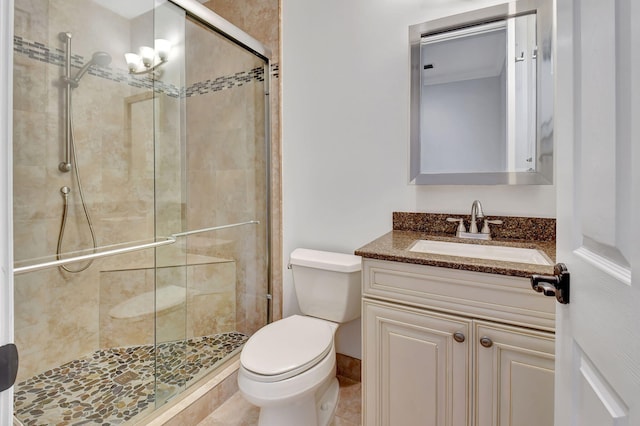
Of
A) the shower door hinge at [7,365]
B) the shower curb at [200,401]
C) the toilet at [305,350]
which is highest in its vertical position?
the shower door hinge at [7,365]

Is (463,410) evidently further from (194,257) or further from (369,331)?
(194,257)

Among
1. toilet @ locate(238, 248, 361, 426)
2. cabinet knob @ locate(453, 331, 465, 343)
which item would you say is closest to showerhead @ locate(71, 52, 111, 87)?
toilet @ locate(238, 248, 361, 426)

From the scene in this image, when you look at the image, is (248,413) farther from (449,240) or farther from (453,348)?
(449,240)

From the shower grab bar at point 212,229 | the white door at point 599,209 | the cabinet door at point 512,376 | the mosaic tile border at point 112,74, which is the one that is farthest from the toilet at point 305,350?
the mosaic tile border at point 112,74

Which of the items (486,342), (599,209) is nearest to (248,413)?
(486,342)

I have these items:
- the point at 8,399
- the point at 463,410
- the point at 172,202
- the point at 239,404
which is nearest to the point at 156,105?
the point at 172,202

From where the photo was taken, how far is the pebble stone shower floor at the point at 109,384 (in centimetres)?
129

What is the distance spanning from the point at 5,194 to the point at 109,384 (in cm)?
151

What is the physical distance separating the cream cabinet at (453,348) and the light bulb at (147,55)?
140 centimetres

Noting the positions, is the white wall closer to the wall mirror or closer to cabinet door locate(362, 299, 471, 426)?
the wall mirror

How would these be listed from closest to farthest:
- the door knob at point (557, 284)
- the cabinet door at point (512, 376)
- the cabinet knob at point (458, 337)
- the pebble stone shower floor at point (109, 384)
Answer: the door knob at point (557, 284)
the cabinet door at point (512, 376)
the cabinet knob at point (458, 337)
the pebble stone shower floor at point (109, 384)

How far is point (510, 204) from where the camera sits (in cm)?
141

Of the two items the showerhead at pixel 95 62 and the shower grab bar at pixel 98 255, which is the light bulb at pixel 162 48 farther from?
the shower grab bar at pixel 98 255

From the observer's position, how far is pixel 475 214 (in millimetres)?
1410
